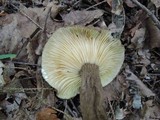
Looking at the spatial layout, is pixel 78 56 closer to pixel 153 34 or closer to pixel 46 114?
pixel 46 114

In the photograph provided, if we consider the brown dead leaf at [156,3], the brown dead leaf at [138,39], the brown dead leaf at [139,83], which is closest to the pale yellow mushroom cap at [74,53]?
the brown dead leaf at [139,83]

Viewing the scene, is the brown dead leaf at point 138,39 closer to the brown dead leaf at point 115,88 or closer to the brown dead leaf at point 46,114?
the brown dead leaf at point 115,88

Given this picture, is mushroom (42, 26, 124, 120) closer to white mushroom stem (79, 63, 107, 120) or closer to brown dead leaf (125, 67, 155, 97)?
white mushroom stem (79, 63, 107, 120)

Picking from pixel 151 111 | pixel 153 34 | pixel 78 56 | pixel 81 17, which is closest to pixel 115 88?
pixel 151 111

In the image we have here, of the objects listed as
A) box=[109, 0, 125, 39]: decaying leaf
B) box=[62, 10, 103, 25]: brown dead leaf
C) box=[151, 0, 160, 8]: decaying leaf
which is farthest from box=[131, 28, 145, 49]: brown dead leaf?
box=[62, 10, 103, 25]: brown dead leaf

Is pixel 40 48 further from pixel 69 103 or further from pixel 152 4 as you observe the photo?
pixel 152 4

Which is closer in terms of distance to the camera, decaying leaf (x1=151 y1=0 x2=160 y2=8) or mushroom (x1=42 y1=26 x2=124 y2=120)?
mushroom (x1=42 y1=26 x2=124 y2=120)

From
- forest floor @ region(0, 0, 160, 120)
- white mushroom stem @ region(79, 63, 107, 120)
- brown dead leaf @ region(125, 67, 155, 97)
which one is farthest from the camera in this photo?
brown dead leaf @ region(125, 67, 155, 97)
